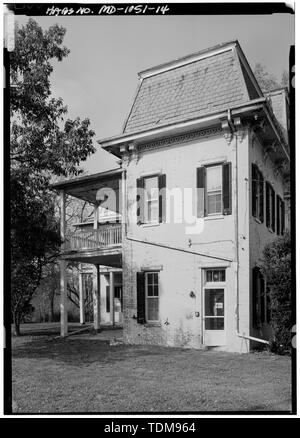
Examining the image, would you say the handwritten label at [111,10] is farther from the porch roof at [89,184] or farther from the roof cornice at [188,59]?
the porch roof at [89,184]

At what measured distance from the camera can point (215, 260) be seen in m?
7.90

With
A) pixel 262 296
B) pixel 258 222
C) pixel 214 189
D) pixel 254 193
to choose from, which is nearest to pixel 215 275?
pixel 262 296

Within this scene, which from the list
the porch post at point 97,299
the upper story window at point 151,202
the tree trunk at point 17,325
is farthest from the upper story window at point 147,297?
the tree trunk at point 17,325

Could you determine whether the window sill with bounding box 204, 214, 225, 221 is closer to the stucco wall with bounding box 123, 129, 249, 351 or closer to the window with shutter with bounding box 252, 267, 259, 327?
the stucco wall with bounding box 123, 129, 249, 351

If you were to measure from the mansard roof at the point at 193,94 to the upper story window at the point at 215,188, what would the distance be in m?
1.01

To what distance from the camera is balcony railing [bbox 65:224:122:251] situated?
25.3 feet

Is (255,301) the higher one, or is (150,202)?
(150,202)

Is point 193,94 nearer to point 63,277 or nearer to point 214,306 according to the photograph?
point 214,306

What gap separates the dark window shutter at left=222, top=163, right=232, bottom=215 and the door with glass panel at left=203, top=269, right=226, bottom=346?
4.03ft

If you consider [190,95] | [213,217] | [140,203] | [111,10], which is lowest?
[213,217]

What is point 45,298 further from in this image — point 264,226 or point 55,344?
point 264,226

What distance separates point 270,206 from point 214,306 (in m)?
2.46

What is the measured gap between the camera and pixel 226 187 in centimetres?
805

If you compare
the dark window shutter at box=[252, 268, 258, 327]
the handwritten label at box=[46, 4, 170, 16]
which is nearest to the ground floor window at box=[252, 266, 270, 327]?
the dark window shutter at box=[252, 268, 258, 327]
